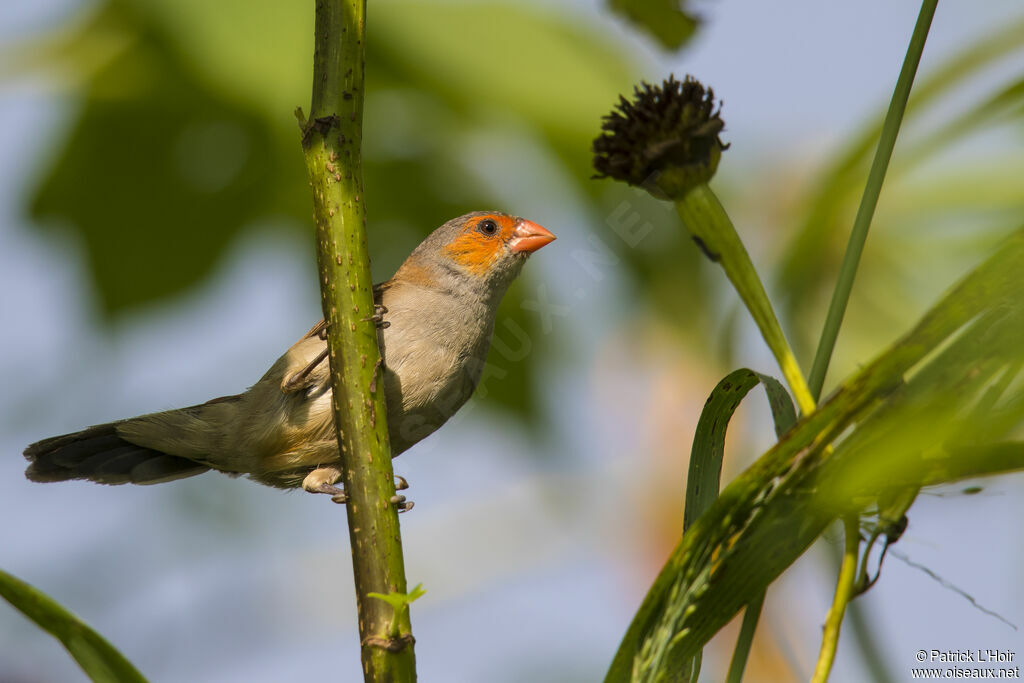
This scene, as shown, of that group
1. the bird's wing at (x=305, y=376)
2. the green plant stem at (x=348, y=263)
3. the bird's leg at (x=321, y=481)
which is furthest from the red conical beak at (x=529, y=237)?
the green plant stem at (x=348, y=263)

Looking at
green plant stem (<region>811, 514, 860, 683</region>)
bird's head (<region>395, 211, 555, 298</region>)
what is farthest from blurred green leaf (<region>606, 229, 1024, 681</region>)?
bird's head (<region>395, 211, 555, 298</region>)

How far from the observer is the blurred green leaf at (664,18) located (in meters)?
2.28

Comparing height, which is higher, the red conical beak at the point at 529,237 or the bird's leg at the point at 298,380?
the red conical beak at the point at 529,237

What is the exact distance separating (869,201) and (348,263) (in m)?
0.96

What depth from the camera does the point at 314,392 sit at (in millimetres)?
3662

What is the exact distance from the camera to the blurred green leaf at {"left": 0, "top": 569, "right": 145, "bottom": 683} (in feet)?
4.25

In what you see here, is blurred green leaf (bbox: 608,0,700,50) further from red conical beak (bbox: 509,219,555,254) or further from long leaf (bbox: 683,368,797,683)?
red conical beak (bbox: 509,219,555,254)

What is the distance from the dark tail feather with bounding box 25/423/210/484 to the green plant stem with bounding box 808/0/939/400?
320 cm

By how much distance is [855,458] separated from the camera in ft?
3.49

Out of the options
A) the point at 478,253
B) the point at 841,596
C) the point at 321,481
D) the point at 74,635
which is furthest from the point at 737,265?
the point at 478,253

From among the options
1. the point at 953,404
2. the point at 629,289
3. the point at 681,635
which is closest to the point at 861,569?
the point at 681,635

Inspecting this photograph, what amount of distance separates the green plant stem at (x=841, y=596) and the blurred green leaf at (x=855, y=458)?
58 millimetres

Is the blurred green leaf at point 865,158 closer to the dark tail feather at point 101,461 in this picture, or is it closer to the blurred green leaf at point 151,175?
the blurred green leaf at point 151,175

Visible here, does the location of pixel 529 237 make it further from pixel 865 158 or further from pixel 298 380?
pixel 865 158
